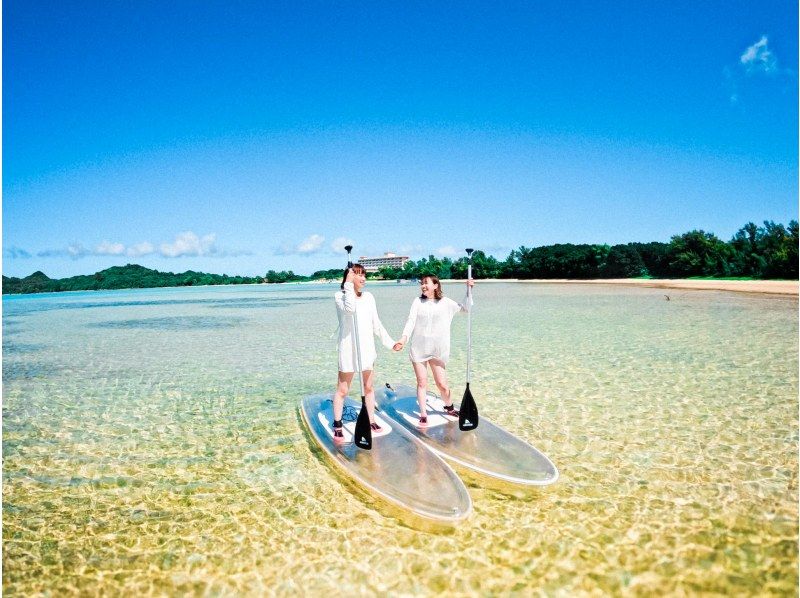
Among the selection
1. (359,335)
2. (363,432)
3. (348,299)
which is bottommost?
(363,432)

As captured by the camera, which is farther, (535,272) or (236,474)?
(535,272)

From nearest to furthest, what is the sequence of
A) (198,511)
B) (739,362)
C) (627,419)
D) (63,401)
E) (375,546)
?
(375,546) → (198,511) → (627,419) → (63,401) → (739,362)

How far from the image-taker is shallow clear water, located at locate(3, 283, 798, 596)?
3.67 metres

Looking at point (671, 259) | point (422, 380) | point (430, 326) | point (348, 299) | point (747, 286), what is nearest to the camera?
point (348, 299)

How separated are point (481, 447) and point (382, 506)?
172 centimetres

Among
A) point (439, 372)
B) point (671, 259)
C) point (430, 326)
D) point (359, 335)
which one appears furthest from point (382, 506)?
point (671, 259)

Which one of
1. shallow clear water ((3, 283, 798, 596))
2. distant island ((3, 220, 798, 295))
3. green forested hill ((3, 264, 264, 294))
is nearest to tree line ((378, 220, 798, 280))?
distant island ((3, 220, 798, 295))

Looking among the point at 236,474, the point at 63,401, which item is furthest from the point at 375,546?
the point at 63,401

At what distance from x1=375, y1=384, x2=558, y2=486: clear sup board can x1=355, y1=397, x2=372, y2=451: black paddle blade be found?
32.1 inches

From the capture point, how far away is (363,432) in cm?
575

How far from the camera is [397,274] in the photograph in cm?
17350

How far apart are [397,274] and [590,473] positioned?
168616 mm

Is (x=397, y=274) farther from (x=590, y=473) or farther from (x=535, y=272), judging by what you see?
(x=590, y=473)

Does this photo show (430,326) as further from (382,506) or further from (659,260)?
(659,260)
